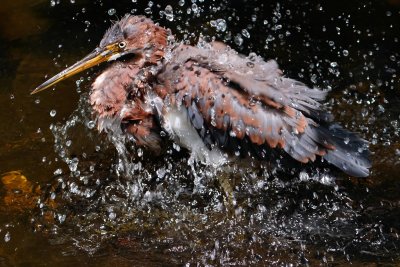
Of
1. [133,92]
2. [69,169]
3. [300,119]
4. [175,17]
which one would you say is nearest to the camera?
[300,119]

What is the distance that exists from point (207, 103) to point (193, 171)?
751 mm

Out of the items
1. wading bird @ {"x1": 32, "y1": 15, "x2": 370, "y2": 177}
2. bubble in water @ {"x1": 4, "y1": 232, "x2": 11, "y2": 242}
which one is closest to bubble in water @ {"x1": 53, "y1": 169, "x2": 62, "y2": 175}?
wading bird @ {"x1": 32, "y1": 15, "x2": 370, "y2": 177}

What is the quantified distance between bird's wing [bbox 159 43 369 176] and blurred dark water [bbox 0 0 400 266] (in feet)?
0.83

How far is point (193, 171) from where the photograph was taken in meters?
4.80

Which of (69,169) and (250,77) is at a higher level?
(250,77)

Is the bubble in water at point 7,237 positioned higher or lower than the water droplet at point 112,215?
higher

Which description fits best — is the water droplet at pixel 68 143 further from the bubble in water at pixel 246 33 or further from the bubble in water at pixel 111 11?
the bubble in water at pixel 246 33

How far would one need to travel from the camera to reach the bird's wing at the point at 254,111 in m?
4.19

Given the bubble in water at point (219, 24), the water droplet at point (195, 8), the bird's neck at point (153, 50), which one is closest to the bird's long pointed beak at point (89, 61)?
the bird's neck at point (153, 50)

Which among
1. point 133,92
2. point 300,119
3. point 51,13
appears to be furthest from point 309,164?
point 51,13

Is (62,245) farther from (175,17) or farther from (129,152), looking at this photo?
(175,17)

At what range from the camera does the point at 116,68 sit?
4.69m

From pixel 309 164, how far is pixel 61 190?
71.8 inches

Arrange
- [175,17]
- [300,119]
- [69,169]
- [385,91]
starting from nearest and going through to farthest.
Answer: [300,119], [69,169], [385,91], [175,17]
